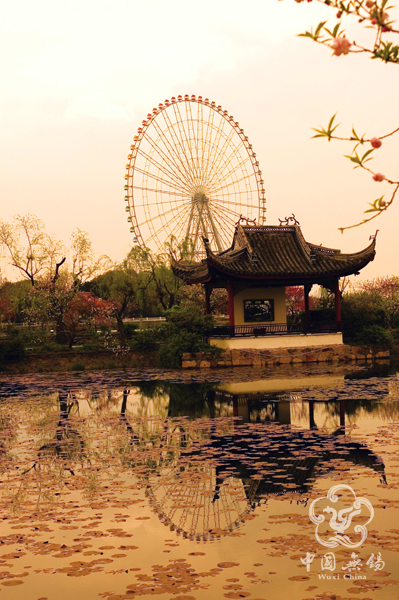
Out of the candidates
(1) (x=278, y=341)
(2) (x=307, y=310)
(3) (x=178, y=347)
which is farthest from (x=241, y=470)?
(2) (x=307, y=310)

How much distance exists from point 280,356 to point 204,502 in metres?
20.8

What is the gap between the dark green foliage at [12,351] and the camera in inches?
1088

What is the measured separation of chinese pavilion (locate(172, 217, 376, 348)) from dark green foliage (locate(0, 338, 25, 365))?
8.35 meters

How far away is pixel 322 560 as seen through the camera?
17.9 ft

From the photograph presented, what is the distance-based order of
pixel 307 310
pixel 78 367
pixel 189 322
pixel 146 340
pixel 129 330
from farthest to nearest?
pixel 129 330
pixel 307 310
pixel 146 340
pixel 189 322
pixel 78 367

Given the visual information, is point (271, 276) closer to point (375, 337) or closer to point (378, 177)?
point (375, 337)

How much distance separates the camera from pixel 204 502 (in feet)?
24.0

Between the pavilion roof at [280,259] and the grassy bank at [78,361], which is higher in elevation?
the pavilion roof at [280,259]

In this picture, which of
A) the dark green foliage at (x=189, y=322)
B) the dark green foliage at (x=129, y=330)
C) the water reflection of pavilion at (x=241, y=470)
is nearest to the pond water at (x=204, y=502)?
the water reflection of pavilion at (x=241, y=470)

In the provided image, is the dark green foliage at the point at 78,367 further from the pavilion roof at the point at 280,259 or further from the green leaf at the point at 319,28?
the green leaf at the point at 319,28

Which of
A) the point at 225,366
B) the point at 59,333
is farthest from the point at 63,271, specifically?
the point at 225,366

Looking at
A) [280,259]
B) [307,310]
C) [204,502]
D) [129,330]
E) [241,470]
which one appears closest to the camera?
[204,502]

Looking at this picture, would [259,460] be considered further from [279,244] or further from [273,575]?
[279,244]

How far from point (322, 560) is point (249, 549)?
674 mm
